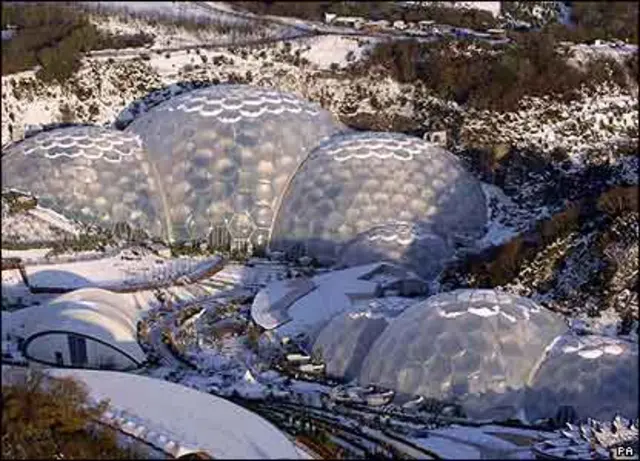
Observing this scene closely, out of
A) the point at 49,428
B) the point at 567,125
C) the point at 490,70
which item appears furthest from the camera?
the point at 490,70

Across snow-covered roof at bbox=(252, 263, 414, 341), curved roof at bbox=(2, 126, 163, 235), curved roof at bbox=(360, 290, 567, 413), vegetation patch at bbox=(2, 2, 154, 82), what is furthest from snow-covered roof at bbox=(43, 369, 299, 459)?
vegetation patch at bbox=(2, 2, 154, 82)

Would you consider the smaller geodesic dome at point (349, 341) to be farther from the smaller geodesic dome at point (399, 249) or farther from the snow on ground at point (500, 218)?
the snow on ground at point (500, 218)

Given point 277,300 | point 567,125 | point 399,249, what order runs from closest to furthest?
point 277,300 < point 399,249 < point 567,125

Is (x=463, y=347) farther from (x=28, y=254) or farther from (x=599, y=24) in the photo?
(x=599, y=24)

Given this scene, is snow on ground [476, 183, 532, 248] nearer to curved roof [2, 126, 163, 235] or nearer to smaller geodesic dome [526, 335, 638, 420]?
curved roof [2, 126, 163, 235]

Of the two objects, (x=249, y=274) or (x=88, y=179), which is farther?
(x=88, y=179)

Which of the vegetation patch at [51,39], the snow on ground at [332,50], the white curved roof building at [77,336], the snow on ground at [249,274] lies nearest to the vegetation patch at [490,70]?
the snow on ground at [332,50]

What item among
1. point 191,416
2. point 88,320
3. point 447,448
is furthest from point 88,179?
point 447,448

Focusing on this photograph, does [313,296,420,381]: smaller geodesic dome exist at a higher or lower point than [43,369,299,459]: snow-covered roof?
lower
